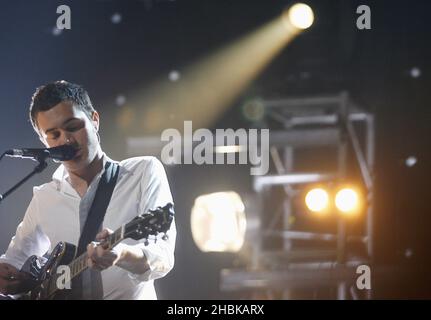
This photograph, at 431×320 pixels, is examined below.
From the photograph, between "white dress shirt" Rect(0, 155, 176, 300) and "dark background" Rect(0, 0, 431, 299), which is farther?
"dark background" Rect(0, 0, 431, 299)

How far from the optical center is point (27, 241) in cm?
302

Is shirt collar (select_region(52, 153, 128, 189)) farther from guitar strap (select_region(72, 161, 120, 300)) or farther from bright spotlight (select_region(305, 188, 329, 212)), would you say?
bright spotlight (select_region(305, 188, 329, 212))

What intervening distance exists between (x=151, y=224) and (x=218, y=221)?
83 cm

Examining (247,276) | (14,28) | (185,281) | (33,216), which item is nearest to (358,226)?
(247,276)

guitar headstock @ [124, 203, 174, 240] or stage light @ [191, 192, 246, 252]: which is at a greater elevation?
stage light @ [191, 192, 246, 252]

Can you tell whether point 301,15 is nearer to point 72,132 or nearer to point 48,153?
point 72,132

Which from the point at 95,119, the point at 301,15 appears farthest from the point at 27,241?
the point at 301,15

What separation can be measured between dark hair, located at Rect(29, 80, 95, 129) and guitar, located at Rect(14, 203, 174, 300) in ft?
1.93

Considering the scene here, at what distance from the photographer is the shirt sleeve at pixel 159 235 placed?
266cm

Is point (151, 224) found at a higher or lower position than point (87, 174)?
lower

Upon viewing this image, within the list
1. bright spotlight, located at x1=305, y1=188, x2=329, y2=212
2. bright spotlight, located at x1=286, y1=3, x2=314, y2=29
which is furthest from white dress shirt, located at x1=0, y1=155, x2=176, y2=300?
bright spotlight, located at x1=286, y1=3, x2=314, y2=29

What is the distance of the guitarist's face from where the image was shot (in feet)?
9.47

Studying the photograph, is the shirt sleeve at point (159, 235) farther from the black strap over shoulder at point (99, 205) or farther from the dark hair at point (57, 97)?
the dark hair at point (57, 97)

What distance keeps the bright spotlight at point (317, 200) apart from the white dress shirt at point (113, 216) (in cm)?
70
